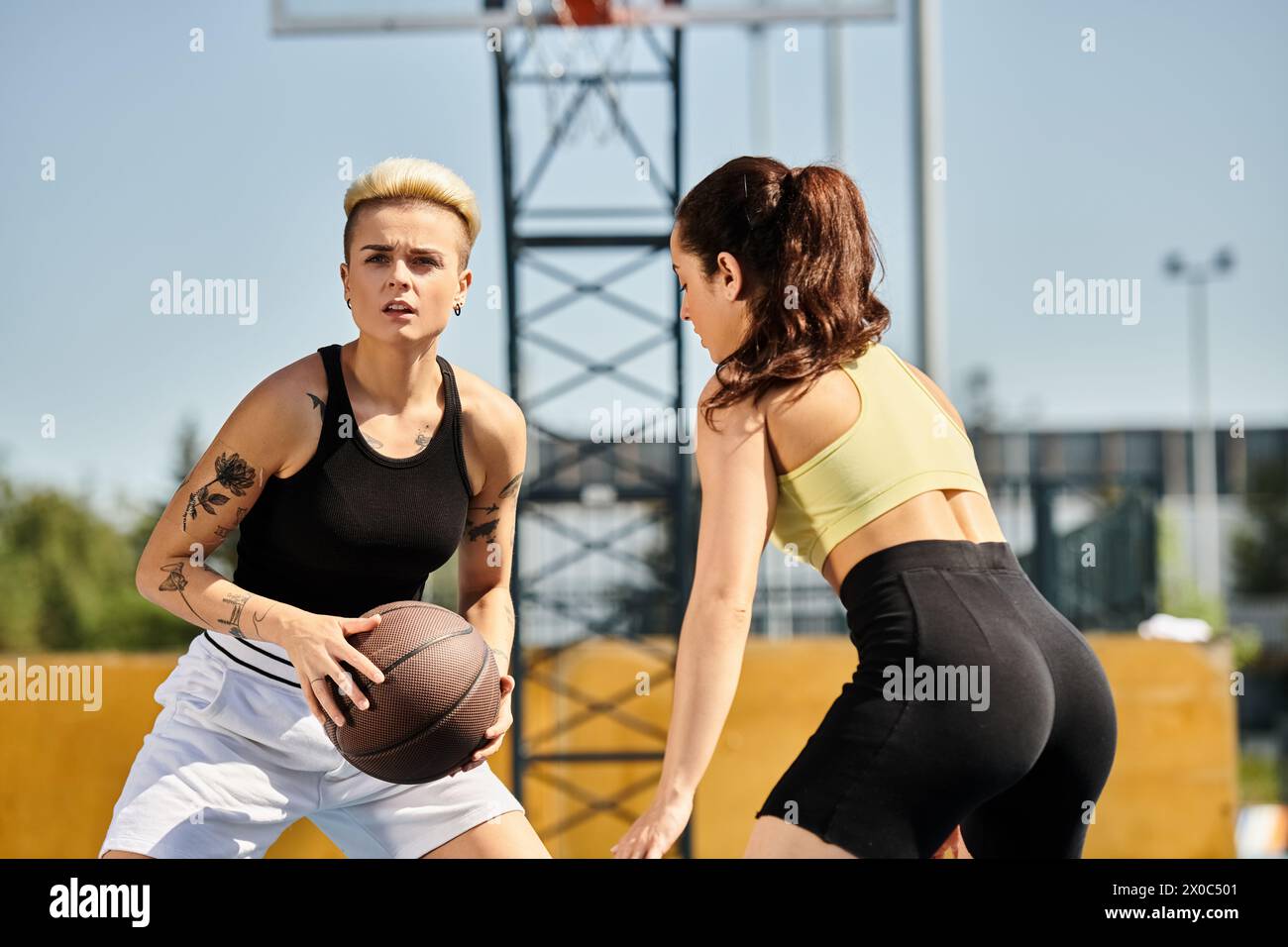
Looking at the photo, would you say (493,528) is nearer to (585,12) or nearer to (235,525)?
(235,525)

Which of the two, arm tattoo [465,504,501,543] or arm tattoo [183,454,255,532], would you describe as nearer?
arm tattoo [183,454,255,532]

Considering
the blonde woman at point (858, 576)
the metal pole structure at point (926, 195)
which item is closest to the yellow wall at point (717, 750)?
the metal pole structure at point (926, 195)

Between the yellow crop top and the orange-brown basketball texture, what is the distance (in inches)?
31.0

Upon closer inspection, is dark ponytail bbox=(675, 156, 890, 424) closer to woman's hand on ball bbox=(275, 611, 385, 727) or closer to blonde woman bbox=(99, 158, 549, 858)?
blonde woman bbox=(99, 158, 549, 858)

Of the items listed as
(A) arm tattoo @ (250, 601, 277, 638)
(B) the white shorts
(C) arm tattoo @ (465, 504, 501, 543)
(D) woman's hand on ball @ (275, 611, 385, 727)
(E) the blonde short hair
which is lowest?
(B) the white shorts

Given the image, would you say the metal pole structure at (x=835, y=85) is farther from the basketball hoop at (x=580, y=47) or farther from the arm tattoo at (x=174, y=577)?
the arm tattoo at (x=174, y=577)

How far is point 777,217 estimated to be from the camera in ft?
8.14

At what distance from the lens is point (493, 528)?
317 cm

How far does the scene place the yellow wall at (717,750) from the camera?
29.1 feet

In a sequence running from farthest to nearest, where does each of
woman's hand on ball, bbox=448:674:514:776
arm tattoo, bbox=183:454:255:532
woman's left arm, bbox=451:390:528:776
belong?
1. woman's left arm, bbox=451:390:528:776
2. woman's hand on ball, bbox=448:674:514:776
3. arm tattoo, bbox=183:454:255:532

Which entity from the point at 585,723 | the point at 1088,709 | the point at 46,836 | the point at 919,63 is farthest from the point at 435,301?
the point at 46,836

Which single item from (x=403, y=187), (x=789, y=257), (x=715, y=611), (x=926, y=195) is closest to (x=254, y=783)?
Answer: (x=715, y=611)

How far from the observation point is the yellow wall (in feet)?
29.1

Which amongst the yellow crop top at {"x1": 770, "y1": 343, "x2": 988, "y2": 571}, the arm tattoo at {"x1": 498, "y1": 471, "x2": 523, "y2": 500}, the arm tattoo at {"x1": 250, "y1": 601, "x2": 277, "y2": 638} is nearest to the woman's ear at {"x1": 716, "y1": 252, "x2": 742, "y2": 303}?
the yellow crop top at {"x1": 770, "y1": 343, "x2": 988, "y2": 571}
